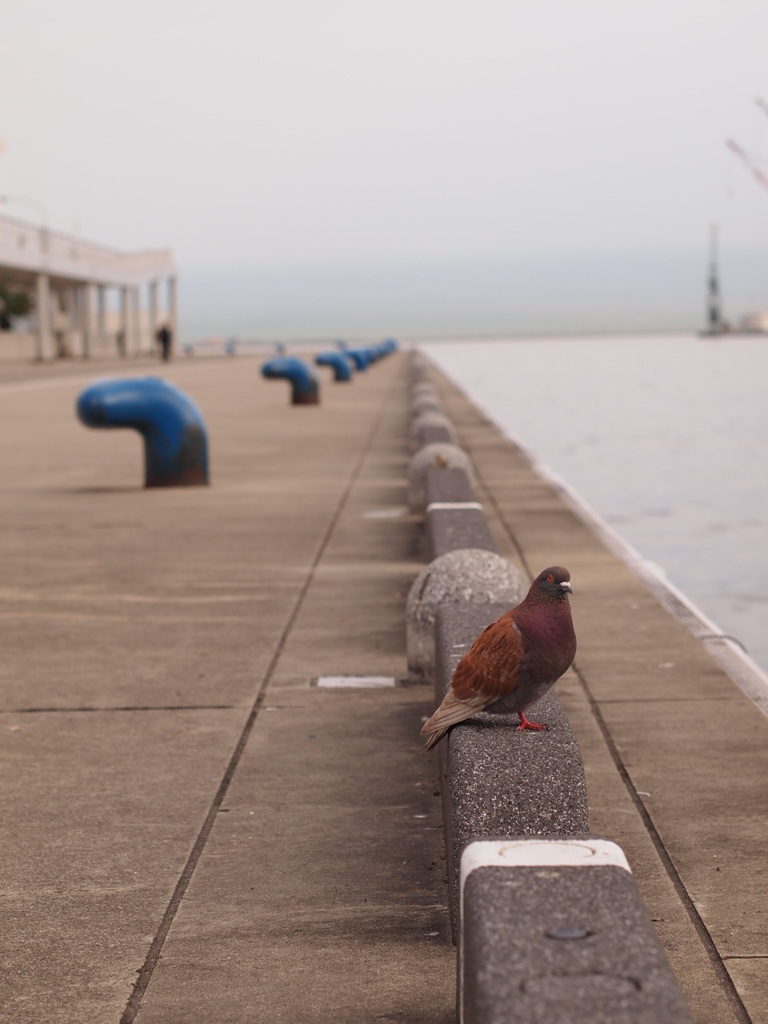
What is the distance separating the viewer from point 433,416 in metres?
20.1

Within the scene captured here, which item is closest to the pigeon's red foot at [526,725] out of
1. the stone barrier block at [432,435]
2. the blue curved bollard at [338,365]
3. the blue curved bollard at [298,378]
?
the stone barrier block at [432,435]

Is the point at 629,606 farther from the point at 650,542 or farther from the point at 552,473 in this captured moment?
→ the point at 552,473

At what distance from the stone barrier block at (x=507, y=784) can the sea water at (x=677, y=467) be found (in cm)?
535

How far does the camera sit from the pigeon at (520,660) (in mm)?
4656

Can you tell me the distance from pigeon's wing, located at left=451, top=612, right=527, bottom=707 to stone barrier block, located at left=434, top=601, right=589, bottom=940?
0.38ft

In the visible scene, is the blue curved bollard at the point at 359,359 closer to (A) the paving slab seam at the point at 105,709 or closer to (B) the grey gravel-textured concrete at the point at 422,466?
(B) the grey gravel-textured concrete at the point at 422,466

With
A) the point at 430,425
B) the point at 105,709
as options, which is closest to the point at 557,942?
the point at 105,709

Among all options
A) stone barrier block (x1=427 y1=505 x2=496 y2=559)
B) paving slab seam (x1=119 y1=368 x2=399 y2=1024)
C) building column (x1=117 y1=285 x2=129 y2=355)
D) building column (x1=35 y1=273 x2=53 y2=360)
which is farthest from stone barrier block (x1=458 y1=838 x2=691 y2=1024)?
building column (x1=117 y1=285 x2=129 y2=355)

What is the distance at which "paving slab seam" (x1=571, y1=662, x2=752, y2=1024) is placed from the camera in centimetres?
395

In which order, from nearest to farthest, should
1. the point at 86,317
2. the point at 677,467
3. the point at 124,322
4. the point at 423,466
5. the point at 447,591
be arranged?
1. the point at 447,591
2. the point at 423,466
3. the point at 677,467
4. the point at 86,317
5. the point at 124,322

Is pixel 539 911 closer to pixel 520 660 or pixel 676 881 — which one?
pixel 520 660

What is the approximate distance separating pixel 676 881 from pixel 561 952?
1.92 meters

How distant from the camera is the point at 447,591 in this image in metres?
7.41

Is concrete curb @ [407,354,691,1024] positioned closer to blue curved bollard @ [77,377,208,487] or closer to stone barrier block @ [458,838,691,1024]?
stone barrier block @ [458,838,691,1024]
